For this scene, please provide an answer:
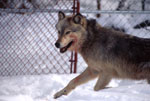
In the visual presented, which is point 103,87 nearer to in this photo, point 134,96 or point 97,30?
point 134,96

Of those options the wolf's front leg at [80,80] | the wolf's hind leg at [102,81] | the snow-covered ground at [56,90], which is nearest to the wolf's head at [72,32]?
the wolf's front leg at [80,80]

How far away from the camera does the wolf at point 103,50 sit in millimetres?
Answer: 2869

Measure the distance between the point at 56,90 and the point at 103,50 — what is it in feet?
3.86

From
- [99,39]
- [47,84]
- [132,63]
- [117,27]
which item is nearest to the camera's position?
[132,63]

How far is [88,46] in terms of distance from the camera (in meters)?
3.14

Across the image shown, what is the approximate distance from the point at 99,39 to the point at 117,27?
361 cm

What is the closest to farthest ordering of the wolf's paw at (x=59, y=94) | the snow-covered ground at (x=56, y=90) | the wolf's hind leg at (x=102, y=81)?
1. the snow-covered ground at (x=56, y=90)
2. the wolf's hind leg at (x=102, y=81)
3. the wolf's paw at (x=59, y=94)

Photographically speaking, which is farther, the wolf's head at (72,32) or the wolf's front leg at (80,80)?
the wolf's front leg at (80,80)

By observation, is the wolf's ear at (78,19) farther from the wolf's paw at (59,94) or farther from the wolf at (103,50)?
the wolf's paw at (59,94)

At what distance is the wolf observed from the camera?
9.41 ft

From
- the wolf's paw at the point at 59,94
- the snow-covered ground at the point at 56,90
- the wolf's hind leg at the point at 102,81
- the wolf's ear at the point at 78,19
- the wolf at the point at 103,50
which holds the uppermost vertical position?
the wolf's ear at the point at 78,19

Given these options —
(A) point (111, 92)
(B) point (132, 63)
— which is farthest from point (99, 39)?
(A) point (111, 92)

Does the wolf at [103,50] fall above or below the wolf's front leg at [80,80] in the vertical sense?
above

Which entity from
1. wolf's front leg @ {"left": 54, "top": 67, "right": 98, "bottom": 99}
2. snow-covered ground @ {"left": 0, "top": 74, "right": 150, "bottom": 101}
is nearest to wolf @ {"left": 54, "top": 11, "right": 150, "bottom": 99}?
wolf's front leg @ {"left": 54, "top": 67, "right": 98, "bottom": 99}
